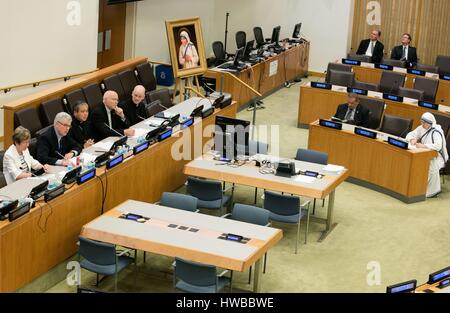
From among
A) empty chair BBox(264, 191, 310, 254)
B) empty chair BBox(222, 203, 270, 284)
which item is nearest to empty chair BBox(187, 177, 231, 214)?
empty chair BBox(264, 191, 310, 254)

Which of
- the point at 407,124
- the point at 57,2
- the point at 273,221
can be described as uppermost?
the point at 57,2

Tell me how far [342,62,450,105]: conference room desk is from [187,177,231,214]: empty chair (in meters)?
6.97

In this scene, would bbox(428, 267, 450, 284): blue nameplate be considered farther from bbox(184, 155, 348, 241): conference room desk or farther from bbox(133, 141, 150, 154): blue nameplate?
bbox(133, 141, 150, 154): blue nameplate

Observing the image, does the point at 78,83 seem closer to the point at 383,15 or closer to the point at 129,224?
the point at 129,224

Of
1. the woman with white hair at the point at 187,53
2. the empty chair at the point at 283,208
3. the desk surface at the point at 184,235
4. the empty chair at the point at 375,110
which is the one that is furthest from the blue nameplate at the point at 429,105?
the desk surface at the point at 184,235

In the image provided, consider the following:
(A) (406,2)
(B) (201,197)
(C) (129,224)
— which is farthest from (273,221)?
(A) (406,2)

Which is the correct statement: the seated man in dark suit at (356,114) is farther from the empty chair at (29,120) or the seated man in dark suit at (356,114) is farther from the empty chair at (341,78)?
the empty chair at (29,120)

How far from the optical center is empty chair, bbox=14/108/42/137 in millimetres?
10930

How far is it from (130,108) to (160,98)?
1156mm

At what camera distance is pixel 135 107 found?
12062 millimetres

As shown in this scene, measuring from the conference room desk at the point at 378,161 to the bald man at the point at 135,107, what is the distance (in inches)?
104

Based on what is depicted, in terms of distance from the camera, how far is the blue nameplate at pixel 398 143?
11523 millimetres

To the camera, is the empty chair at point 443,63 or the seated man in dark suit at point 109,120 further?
the empty chair at point 443,63

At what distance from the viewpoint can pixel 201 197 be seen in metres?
10.3
